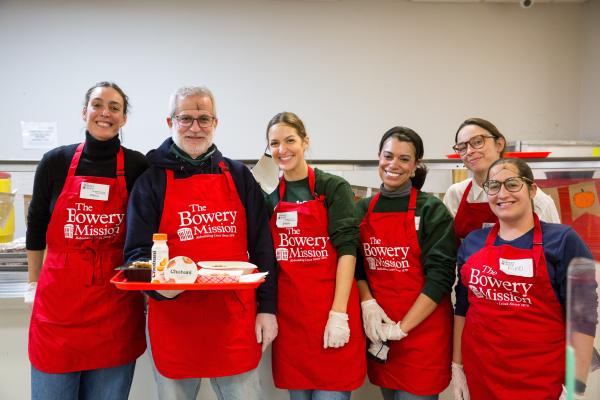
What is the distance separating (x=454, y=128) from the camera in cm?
395

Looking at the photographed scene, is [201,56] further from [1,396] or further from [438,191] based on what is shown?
[1,396]

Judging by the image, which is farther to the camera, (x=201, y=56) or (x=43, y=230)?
(x=201, y=56)

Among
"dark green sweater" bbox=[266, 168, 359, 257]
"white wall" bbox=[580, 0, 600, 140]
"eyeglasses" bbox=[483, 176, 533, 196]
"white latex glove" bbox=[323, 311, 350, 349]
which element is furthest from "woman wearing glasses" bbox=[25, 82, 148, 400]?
"white wall" bbox=[580, 0, 600, 140]

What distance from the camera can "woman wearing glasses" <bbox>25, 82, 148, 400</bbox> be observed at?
149 centimetres

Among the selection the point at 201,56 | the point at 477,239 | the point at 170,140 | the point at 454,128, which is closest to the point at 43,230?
the point at 170,140

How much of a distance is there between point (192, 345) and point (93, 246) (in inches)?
20.2

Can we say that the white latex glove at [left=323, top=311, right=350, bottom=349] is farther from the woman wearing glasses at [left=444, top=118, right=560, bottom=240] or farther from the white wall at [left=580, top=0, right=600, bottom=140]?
the white wall at [left=580, top=0, right=600, bottom=140]

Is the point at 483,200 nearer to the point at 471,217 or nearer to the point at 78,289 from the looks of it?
the point at 471,217

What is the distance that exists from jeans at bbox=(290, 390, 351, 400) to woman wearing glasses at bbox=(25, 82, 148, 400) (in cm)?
65

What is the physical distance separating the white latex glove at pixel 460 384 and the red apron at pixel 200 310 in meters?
0.75

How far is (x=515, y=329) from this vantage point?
1351mm

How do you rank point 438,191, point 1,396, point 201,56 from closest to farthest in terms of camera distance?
point 1,396 < point 438,191 < point 201,56

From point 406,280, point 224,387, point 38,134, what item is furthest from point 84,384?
point 38,134

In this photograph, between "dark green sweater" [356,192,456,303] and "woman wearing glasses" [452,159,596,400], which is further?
"dark green sweater" [356,192,456,303]
